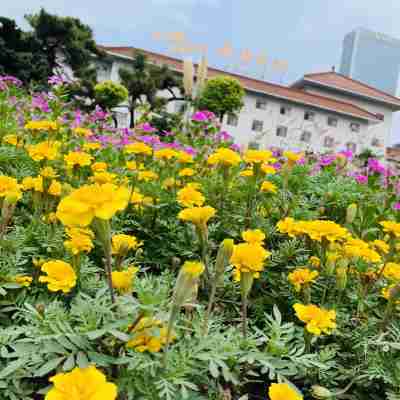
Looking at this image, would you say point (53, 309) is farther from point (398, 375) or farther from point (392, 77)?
point (392, 77)

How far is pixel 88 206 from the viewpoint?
54cm

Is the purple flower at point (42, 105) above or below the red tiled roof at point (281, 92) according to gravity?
below

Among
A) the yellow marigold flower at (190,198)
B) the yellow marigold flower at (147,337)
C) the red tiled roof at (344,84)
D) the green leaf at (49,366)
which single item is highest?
the red tiled roof at (344,84)

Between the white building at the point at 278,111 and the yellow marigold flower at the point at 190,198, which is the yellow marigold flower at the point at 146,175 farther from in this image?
the white building at the point at 278,111

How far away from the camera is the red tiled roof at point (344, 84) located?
81.6 ft

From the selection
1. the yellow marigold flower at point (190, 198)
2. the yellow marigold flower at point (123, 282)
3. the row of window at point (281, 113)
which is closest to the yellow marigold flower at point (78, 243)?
the yellow marigold flower at point (123, 282)

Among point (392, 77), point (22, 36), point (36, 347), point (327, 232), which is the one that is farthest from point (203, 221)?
point (392, 77)

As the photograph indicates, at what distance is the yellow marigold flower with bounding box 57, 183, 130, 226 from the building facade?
96.4 metres

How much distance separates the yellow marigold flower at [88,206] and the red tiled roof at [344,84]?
25935 mm

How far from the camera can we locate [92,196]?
54 centimetres

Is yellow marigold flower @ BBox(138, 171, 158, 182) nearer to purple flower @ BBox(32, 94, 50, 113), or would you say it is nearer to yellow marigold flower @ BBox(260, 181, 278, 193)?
yellow marigold flower @ BBox(260, 181, 278, 193)

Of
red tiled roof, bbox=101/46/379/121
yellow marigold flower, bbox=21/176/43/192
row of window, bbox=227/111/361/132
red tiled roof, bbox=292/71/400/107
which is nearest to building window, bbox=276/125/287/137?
row of window, bbox=227/111/361/132

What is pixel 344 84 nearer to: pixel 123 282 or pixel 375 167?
pixel 375 167

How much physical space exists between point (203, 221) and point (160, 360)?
329mm
